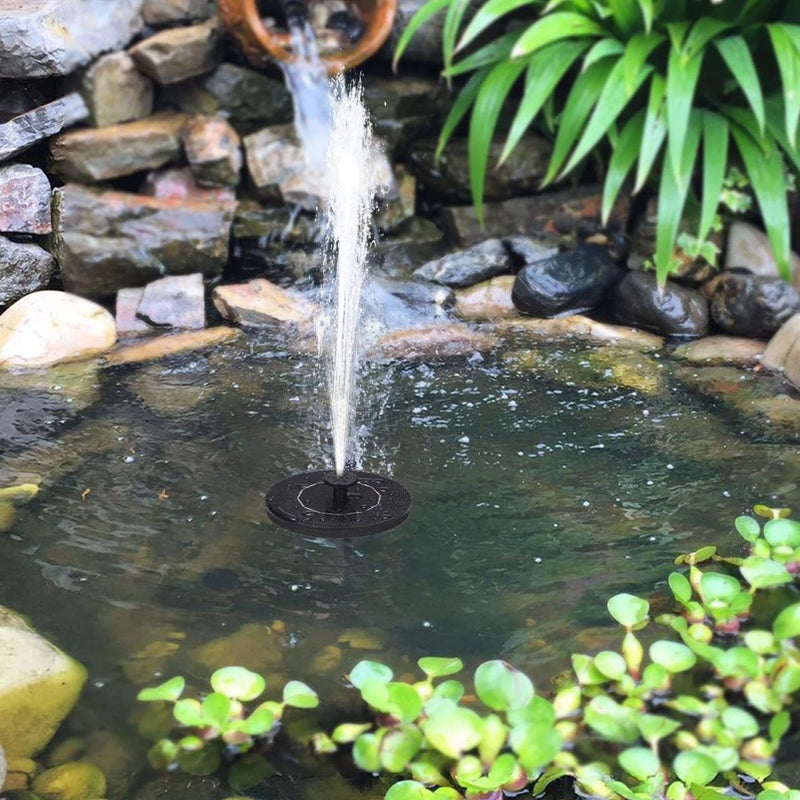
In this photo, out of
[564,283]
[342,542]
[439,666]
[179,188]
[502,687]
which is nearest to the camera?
[502,687]

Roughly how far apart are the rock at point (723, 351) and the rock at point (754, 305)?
0.22ft

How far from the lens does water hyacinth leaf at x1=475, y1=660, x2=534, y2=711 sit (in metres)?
1.63

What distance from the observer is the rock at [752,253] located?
4.11m

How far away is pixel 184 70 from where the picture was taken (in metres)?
4.41

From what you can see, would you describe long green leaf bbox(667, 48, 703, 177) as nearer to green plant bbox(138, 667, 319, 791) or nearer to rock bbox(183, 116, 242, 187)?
rock bbox(183, 116, 242, 187)

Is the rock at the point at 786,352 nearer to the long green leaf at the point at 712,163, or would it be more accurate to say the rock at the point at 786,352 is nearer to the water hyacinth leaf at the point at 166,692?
the long green leaf at the point at 712,163

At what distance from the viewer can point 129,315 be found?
12.7 feet

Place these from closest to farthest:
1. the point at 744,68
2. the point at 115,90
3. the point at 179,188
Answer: the point at 744,68 → the point at 115,90 → the point at 179,188

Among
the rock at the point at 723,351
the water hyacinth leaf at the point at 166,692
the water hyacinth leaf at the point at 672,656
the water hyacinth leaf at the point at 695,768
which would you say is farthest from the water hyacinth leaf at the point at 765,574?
the rock at the point at 723,351

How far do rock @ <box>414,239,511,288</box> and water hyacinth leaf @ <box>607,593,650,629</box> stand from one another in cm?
244

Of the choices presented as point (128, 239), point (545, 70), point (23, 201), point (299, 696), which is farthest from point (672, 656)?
point (23, 201)

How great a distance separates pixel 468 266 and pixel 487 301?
0.22m

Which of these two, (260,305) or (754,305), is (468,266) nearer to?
(260,305)

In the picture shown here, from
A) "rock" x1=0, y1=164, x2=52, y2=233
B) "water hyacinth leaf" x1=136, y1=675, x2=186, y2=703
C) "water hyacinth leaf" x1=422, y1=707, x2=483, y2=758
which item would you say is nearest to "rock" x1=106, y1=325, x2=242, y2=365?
"rock" x1=0, y1=164, x2=52, y2=233
